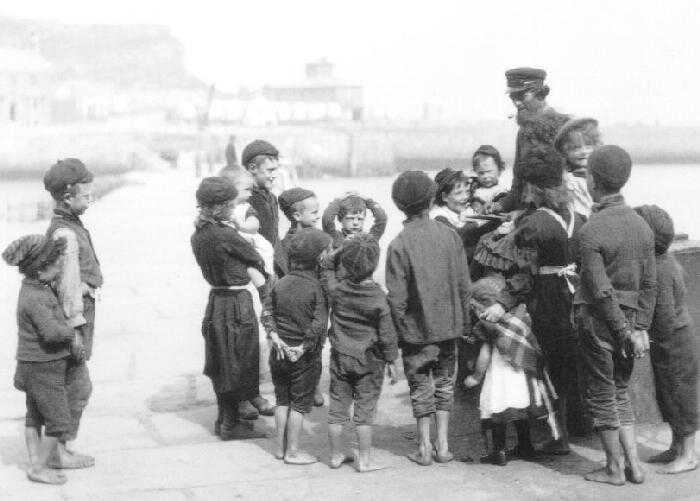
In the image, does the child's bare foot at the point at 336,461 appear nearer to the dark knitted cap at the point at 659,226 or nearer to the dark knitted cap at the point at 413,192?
the dark knitted cap at the point at 413,192

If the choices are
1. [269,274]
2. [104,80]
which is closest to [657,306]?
[269,274]

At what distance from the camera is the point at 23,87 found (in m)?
95.1

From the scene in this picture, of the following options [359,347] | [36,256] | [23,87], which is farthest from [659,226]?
[23,87]

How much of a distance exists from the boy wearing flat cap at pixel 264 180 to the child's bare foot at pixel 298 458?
1689 mm

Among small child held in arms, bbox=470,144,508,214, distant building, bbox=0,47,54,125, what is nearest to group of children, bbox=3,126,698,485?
small child held in arms, bbox=470,144,508,214

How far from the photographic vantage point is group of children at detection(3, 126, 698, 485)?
4.69 metres

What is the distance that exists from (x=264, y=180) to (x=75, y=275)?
1586 mm

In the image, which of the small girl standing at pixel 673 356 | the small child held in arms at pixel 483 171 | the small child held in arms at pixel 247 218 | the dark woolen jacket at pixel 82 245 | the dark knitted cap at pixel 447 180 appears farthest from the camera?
the small child held in arms at pixel 483 171

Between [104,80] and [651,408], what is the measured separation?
161937 mm

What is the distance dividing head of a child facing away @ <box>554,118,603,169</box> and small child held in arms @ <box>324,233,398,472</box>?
3.54ft

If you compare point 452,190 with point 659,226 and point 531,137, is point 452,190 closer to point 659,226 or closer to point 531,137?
point 531,137

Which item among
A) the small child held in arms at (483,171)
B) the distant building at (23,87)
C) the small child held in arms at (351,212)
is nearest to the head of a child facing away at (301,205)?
the small child held in arms at (351,212)

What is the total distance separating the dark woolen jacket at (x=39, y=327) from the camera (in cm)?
477

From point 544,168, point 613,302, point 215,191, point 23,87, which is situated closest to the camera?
point 613,302
